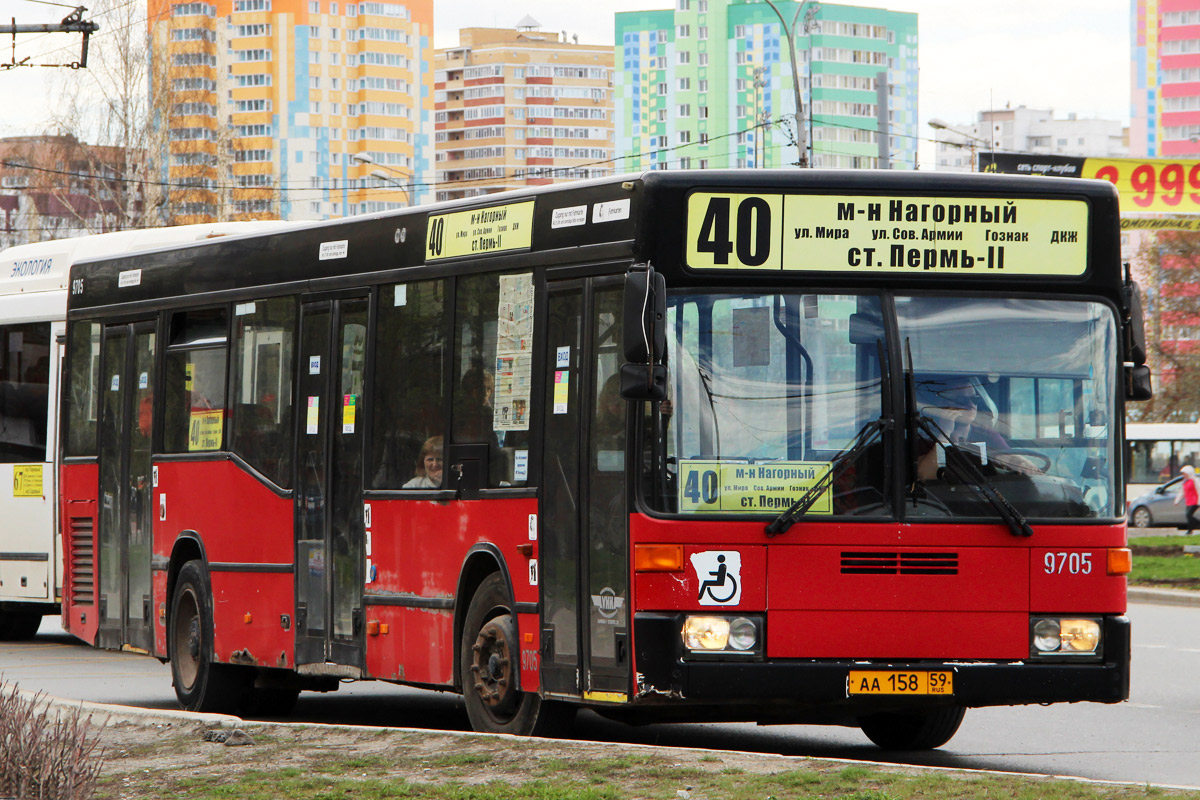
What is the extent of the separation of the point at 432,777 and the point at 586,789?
0.85 m

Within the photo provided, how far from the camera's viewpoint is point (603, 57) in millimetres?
173000

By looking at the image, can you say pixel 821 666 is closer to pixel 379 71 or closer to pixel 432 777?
pixel 432 777

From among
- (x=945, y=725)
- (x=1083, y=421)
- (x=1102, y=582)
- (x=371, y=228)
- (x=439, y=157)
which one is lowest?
(x=945, y=725)

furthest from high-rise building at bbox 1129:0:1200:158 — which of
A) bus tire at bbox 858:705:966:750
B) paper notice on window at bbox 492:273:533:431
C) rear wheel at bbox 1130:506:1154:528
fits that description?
paper notice on window at bbox 492:273:533:431

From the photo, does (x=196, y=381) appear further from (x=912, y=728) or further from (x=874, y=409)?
(x=874, y=409)

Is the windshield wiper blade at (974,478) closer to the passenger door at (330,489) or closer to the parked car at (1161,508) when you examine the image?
the passenger door at (330,489)

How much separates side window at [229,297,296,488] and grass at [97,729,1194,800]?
3537 millimetres

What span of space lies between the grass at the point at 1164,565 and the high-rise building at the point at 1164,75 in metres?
119

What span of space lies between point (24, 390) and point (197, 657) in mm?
6390

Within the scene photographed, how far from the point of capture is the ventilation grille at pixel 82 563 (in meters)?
14.5

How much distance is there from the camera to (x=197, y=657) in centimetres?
1291

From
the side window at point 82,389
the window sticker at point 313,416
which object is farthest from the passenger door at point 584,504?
the side window at point 82,389

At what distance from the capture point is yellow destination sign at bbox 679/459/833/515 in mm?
8594

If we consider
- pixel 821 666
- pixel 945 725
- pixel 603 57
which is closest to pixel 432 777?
pixel 821 666
